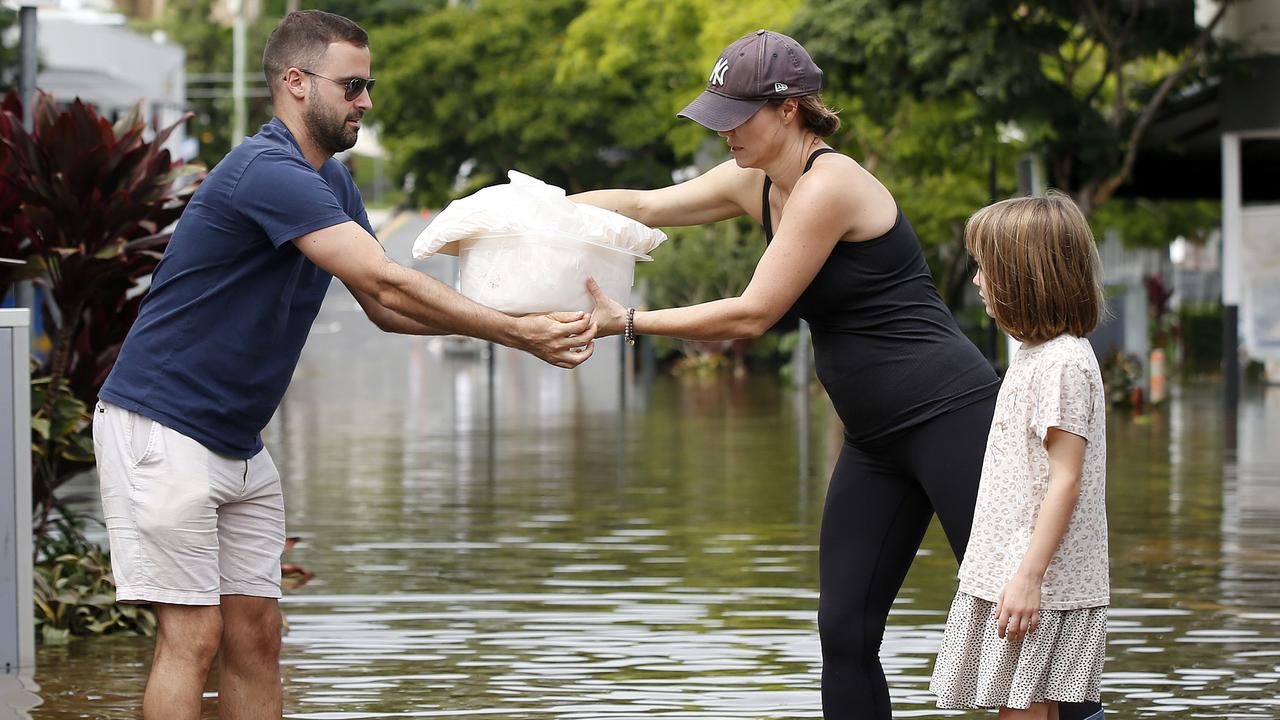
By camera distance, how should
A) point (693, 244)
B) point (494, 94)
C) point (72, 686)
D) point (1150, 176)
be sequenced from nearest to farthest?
1. point (72, 686)
2. point (1150, 176)
3. point (693, 244)
4. point (494, 94)

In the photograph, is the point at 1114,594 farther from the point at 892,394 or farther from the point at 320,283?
the point at 320,283

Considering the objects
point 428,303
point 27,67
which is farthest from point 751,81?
point 27,67

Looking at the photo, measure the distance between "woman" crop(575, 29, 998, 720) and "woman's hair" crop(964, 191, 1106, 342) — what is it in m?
0.32

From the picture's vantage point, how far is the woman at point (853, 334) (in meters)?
4.60

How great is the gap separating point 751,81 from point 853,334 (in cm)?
67

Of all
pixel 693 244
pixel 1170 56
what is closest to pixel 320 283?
pixel 1170 56

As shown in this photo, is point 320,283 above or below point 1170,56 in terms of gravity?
below

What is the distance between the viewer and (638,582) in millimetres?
9117

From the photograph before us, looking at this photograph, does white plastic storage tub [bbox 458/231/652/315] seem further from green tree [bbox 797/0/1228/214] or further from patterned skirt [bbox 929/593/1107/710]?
green tree [bbox 797/0/1228/214]

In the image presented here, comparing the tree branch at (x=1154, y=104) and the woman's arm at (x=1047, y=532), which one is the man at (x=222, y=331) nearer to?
the woman's arm at (x=1047, y=532)

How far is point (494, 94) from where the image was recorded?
4322 cm

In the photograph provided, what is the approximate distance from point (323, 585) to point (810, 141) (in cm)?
502

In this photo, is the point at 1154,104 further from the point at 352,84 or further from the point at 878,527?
the point at 352,84

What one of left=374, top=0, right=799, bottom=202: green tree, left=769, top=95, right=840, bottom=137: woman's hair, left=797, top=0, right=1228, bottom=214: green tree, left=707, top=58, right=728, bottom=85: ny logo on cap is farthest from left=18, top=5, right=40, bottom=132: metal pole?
left=374, top=0, right=799, bottom=202: green tree
